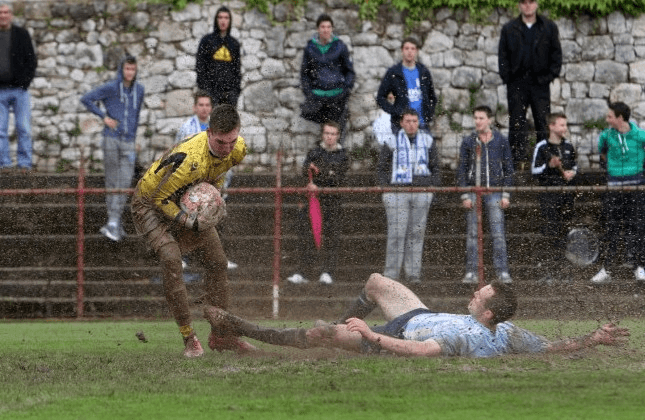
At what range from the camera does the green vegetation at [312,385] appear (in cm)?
721

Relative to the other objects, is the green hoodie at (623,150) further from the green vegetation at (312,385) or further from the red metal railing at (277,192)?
the green vegetation at (312,385)

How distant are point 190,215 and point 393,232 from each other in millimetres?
4423

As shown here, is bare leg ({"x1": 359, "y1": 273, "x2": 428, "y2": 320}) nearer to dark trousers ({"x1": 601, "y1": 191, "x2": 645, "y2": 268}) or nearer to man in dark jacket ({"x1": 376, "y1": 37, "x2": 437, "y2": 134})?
dark trousers ({"x1": 601, "y1": 191, "x2": 645, "y2": 268})

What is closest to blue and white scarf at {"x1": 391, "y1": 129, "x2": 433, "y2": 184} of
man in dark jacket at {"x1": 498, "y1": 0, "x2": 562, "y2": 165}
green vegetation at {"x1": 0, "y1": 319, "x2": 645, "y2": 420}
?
man in dark jacket at {"x1": 498, "y1": 0, "x2": 562, "y2": 165}

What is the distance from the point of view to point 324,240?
13.9 metres

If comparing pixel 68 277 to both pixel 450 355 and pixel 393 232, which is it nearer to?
pixel 393 232

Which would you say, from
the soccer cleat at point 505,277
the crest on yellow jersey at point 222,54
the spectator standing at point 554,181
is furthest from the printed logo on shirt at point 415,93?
the soccer cleat at point 505,277

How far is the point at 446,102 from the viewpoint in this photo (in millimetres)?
18688

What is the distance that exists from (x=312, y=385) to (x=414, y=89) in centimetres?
772

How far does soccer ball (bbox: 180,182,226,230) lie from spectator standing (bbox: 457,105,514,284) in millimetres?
4523

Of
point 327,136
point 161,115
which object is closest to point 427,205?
point 327,136

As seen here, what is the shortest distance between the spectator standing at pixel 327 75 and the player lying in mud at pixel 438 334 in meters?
6.49

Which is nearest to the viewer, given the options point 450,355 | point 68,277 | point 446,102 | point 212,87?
point 450,355

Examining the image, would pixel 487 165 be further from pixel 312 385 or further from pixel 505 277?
pixel 312 385
